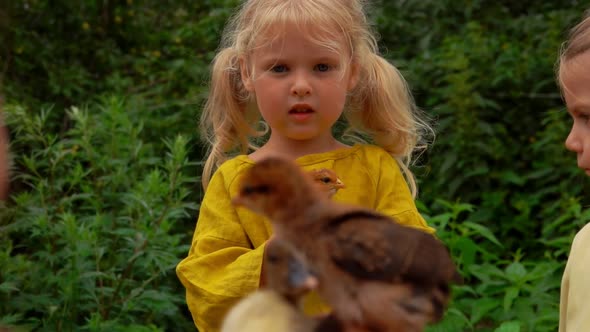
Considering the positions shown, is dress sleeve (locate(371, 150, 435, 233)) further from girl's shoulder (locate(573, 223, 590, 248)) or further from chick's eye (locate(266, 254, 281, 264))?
chick's eye (locate(266, 254, 281, 264))

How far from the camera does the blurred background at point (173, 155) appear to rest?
13.6 ft

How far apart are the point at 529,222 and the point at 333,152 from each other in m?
3.76

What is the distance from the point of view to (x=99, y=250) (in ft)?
13.2

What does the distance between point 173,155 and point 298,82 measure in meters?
2.27

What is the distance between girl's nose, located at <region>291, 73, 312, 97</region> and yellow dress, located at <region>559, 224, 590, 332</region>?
3.47 feet

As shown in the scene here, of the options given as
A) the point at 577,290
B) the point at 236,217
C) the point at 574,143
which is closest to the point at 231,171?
the point at 236,217

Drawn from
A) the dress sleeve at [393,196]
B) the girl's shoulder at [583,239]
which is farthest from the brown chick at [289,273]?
the girl's shoulder at [583,239]

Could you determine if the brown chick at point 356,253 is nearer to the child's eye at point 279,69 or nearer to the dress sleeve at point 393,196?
the child's eye at point 279,69

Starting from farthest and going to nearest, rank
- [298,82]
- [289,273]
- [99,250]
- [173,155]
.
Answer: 1. [173,155]
2. [99,250]
3. [298,82]
4. [289,273]

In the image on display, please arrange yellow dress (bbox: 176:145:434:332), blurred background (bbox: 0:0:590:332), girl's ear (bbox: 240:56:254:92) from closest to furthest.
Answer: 1. yellow dress (bbox: 176:145:434:332)
2. girl's ear (bbox: 240:56:254:92)
3. blurred background (bbox: 0:0:590:332)

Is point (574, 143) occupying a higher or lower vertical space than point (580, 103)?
lower

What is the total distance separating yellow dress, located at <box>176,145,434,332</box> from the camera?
222cm

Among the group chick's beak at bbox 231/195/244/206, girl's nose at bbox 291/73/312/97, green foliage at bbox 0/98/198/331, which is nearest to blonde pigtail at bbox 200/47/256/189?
girl's nose at bbox 291/73/312/97

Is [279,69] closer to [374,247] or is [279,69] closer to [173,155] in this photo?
[374,247]
